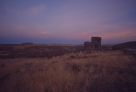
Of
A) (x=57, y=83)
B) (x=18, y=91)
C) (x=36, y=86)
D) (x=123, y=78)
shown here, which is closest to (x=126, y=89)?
(x=123, y=78)

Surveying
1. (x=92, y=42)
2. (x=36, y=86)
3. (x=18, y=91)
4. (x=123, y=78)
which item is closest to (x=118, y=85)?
(x=123, y=78)

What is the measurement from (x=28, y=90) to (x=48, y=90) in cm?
73

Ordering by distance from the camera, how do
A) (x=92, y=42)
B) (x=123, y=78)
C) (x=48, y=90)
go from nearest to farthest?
(x=48, y=90) < (x=123, y=78) < (x=92, y=42)

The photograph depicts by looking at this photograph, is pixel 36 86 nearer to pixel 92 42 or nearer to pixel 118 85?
pixel 118 85

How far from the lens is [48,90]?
4773mm

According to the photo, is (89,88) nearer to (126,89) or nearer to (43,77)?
(126,89)

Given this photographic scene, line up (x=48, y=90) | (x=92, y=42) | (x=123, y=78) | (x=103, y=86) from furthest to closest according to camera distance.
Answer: (x=92, y=42) < (x=123, y=78) < (x=103, y=86) < (x=48, y=90)

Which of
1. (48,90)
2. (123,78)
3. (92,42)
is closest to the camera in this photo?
(48,90)

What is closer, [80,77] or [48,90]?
[48,90]

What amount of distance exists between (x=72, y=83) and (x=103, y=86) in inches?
47.6

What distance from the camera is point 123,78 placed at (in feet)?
20.0

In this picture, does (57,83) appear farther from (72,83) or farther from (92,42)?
(92,42)

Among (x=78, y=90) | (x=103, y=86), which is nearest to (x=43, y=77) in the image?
(x=78, y=90)

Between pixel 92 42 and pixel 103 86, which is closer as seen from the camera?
pixel 103 86
